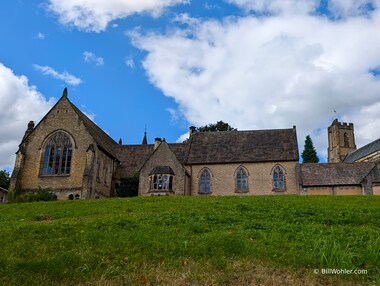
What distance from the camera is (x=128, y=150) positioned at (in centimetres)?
5603

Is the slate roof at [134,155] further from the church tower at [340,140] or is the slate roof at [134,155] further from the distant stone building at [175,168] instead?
the church tower at [340,140]

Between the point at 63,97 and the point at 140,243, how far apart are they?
4057cm

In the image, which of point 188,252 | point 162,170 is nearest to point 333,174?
point 162,170

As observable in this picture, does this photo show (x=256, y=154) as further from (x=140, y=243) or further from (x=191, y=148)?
(x=140, y=243)

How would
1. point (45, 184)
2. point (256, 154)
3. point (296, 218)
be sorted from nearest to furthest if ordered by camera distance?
1. point (296, 218)
2. point (45, 184)
3. point (256, 154)

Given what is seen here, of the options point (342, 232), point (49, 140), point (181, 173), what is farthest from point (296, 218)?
point (49, 140)

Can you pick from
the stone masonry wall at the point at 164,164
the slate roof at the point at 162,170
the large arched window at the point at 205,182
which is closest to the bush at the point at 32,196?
the stone masonry wall at the point at 164,164

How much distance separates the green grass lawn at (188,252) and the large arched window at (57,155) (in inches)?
1229

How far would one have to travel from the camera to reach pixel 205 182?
159 feet

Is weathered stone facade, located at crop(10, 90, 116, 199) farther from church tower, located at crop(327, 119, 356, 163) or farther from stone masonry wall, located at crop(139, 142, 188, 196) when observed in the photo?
church tower, located at crop(327, 119, 356, 163)

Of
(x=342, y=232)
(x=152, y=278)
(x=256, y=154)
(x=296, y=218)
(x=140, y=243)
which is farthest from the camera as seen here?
(x=256, y=154)

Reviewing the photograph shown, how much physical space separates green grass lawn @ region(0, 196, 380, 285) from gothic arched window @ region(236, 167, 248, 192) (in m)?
30.4

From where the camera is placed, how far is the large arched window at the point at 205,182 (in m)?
48.1

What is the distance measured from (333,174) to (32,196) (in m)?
32.2
